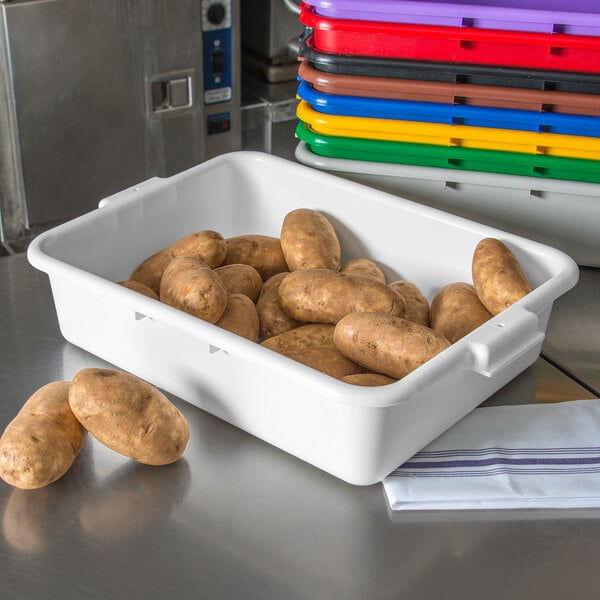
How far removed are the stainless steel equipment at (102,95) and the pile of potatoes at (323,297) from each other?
1.74ft

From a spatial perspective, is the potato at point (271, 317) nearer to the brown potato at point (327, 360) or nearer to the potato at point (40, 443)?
the brown potato at point (327, 360)

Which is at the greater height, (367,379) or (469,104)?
(469,104)

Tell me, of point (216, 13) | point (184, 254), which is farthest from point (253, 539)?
point (216, 13)

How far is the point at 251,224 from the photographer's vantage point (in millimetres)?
1173

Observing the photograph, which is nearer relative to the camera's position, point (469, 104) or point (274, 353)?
point (274, 353)

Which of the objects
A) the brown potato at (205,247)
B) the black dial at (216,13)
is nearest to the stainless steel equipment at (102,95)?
the black dial at (216,13)

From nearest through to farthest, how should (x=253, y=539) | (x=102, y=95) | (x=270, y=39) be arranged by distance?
(x=253, y=539) < (x=102, y=95) < (x=270, y=39)

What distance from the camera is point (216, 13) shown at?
1582 mm

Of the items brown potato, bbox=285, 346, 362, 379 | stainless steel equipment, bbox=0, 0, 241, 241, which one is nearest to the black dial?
stainless steel equipment, bbox=0, 0, 241, 241

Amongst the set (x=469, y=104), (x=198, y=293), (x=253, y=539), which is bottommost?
(x=253, y=539)

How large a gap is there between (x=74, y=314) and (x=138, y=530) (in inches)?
10.1

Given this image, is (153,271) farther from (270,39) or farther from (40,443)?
(270,39)

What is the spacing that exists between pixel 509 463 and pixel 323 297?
0.23 metres

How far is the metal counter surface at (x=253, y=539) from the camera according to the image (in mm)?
714
